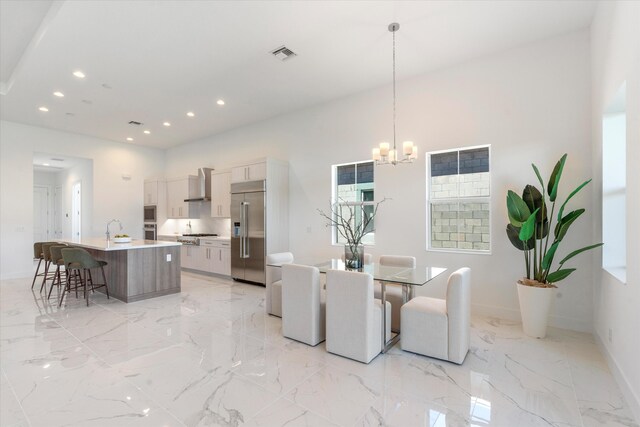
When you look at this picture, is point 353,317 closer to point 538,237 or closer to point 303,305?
point 303,305

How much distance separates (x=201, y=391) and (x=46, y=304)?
3.86 metres

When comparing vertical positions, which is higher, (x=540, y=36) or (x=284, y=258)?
(x=540, y=36)

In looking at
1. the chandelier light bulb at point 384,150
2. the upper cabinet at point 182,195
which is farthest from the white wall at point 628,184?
the upper cabinet at point 182,195

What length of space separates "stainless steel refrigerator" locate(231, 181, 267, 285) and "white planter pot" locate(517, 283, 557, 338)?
4.00 meters

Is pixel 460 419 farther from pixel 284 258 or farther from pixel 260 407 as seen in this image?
pixel 284 258

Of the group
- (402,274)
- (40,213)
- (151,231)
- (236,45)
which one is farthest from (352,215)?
(40,213)

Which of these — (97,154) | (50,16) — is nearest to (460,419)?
(50,16)

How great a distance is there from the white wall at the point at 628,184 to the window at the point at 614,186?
11 cm

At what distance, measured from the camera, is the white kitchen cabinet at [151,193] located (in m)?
8.18

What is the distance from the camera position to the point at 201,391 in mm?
2309

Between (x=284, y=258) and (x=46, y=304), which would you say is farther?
(x=46, y=304)

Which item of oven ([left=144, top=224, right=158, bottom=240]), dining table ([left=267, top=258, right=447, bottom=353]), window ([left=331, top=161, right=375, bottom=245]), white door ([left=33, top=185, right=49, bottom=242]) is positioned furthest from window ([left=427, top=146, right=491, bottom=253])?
white door ([left=33, top=185, right=49, bottom=242])

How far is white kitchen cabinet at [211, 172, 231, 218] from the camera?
6.70 meters

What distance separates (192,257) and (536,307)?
6.42 metres
